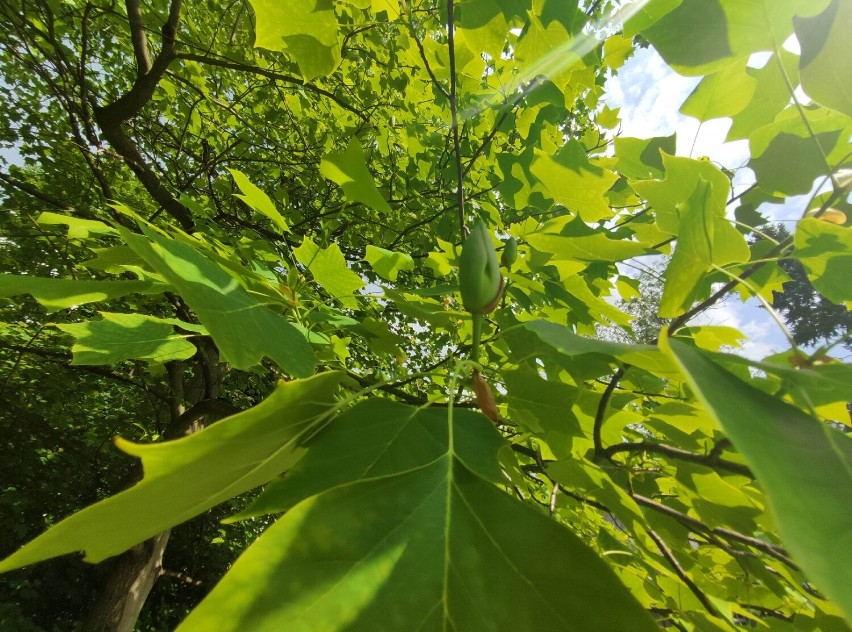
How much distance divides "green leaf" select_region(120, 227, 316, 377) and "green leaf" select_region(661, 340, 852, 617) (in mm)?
528

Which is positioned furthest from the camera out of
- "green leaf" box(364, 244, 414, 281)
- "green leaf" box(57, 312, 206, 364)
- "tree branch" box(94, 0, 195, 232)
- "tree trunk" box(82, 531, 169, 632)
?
"tree trunk" box(82, 531, 169, 632)

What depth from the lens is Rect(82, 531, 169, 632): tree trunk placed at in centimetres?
305

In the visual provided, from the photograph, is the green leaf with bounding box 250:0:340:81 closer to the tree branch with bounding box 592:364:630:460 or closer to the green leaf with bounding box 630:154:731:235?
the green leaf with bounding box 630:154:731:235

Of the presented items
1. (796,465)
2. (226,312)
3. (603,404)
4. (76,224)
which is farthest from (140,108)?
(796,465)

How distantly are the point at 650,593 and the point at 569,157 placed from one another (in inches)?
42.6

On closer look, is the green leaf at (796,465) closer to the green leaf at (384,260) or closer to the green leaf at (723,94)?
the green leaf at (723,94)

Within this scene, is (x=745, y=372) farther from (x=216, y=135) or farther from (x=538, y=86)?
(x=216, y=135)

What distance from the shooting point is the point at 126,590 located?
310 centimetres

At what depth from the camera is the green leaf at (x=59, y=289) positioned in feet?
2.52

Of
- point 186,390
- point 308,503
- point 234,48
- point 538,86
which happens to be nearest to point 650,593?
point 308,503

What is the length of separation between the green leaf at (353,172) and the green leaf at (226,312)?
0.38 metres

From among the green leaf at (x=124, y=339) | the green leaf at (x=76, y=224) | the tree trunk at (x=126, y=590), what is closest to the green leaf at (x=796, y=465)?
the green leaf at (x=124, y=339)

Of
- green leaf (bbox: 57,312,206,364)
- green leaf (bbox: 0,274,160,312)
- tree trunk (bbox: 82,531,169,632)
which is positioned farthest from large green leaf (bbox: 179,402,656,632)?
tree trunk (bbox: 82,531,169,632)

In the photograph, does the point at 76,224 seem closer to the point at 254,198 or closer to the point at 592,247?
the point at 254,198
